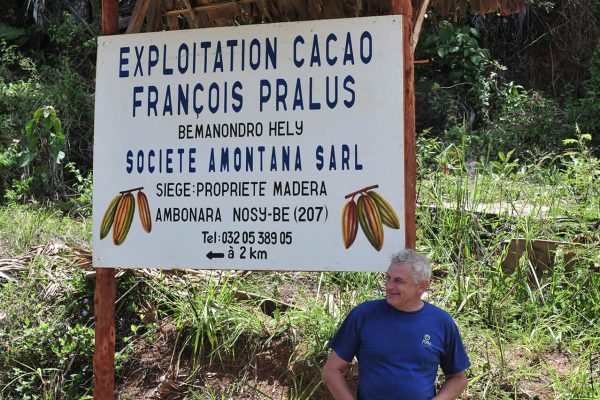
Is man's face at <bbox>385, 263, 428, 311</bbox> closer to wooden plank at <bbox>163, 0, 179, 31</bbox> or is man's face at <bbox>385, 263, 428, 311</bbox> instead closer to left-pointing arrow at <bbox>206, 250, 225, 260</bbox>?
left-pointing arrow at <bbox>206, 250, 225, 260</bbox>

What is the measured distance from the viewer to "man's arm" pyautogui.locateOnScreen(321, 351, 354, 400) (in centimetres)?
307

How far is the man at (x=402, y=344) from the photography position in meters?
2.96

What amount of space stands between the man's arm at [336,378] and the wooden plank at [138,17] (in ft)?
6.57

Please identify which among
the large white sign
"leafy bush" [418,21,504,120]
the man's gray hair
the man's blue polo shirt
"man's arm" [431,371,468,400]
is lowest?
"man's arm" [431,371,468,400]

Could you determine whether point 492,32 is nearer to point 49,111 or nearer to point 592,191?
point 592,191

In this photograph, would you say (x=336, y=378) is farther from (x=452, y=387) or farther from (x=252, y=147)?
(x=252, y=147)

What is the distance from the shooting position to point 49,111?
819cm

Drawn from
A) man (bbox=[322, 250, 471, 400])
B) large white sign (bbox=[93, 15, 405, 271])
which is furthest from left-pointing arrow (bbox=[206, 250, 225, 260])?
man (bbox=[322, 250, 471, 400])

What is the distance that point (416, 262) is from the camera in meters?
3.05

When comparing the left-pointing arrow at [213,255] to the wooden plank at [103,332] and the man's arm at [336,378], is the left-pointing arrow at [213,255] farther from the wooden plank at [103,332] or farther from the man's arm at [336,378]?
the man's arm at [336,378]

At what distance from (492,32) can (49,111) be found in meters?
6.08

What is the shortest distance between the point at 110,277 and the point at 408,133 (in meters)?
1.67

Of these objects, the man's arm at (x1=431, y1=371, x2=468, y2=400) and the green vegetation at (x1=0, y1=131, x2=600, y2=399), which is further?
the green vegetation at (x1=0, y1=131, x2=600, y2=399)

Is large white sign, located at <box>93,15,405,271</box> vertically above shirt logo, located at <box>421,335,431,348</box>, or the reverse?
large white sign, located at <box>93,15,405,271</box>
